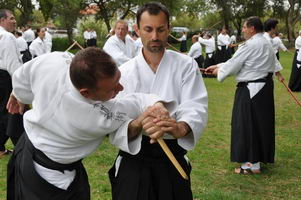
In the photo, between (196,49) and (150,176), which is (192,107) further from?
(196,49)

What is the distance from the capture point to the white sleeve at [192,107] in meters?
2.25

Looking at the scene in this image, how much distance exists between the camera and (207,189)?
4.36 m

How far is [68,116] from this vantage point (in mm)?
2047

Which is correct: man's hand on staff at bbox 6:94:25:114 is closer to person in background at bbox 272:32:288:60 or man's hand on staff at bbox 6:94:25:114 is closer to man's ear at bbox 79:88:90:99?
man's ear at bbox 79:88:90:99

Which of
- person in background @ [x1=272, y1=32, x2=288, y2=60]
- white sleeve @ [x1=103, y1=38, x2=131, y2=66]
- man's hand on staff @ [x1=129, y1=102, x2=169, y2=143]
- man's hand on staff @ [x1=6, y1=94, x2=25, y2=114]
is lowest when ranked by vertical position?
person in background @ [x1=272, y1=32, x2=288, y2=60]

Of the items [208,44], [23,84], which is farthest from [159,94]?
[208,44]

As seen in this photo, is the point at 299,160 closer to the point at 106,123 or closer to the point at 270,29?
the point at 270,29

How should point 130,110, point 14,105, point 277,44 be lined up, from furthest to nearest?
point 277,44, point 14,105, point 130,110

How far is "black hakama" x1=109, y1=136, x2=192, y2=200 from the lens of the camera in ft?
7.93

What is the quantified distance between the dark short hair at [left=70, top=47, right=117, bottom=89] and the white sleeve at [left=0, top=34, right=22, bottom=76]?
3315 millimetres

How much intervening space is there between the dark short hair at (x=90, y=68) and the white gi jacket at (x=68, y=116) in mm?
126

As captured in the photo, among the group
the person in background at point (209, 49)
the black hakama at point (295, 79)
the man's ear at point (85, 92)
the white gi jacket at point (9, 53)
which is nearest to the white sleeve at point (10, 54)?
the white gi jacket at point (9, 53)

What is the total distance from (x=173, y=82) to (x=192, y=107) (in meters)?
0.21

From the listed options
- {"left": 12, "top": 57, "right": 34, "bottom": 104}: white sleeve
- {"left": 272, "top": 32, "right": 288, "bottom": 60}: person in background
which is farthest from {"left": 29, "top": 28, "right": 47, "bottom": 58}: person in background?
{"left": 12, "top": 57, "right": 34, "bottom": 104}: white sleeve
